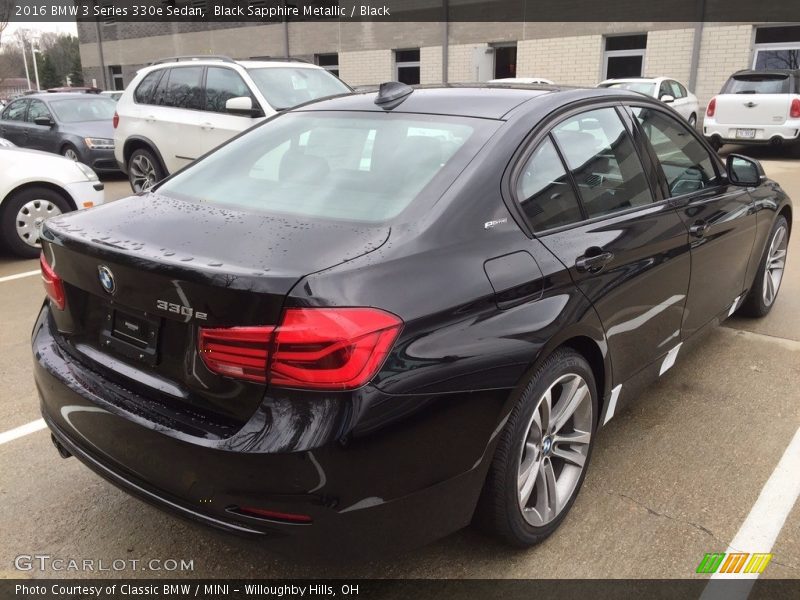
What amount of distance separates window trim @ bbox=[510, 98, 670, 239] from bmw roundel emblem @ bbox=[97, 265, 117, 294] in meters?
1.28

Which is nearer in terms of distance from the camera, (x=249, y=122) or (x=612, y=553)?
(x=612, y=553)

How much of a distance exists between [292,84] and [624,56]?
49.9 feet

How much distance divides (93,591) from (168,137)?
747cm

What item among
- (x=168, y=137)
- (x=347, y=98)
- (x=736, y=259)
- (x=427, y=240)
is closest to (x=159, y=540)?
(x=427, y=240)

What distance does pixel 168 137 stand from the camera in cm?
883

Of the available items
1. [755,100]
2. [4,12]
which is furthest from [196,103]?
[4,12]

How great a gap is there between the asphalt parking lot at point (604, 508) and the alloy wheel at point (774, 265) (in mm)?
938

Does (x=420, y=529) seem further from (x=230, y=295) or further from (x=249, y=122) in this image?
(x=249, y=122)

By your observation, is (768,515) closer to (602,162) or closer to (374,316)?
(602,162)

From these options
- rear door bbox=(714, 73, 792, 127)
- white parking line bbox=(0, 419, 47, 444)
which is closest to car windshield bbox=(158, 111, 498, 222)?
white parking line bbox=(0, 419, 47, 444)

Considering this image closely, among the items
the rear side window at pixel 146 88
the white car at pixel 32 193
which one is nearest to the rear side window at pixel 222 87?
the rear side window at pixel 146 88

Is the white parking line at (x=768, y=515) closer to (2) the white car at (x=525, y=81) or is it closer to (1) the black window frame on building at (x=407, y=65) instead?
(2) the white car at (x=525, y=81)

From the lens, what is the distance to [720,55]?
1866 cm

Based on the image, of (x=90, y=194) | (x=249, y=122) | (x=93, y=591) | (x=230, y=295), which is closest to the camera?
(x=230, y=295)
